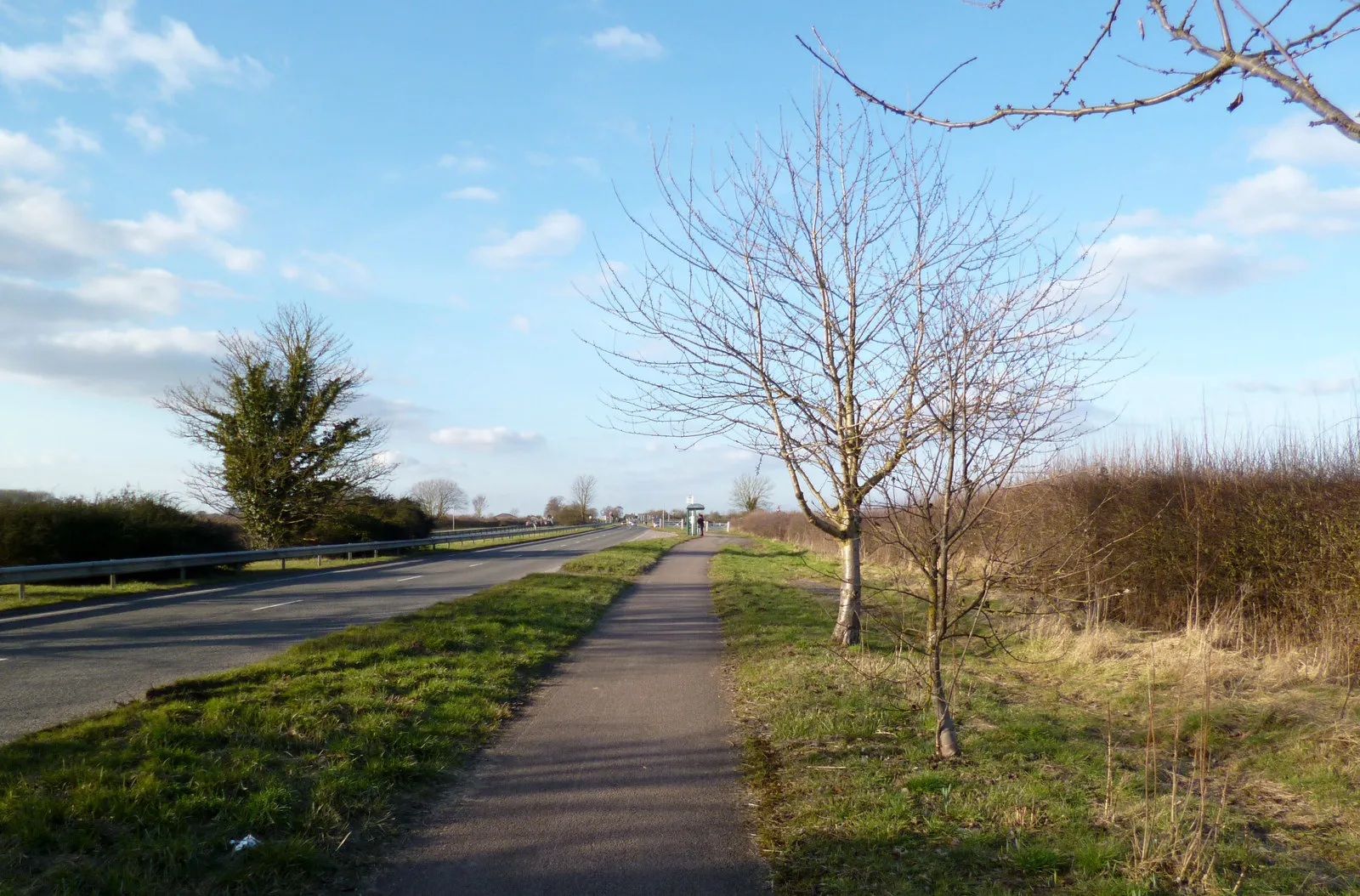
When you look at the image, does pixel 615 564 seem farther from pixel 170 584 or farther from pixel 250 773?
pixel 250 773

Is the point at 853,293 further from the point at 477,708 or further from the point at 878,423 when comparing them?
the point at 477,708

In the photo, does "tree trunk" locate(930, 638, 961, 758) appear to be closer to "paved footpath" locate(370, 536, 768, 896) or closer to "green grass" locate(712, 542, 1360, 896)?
"green grass" locate(712, 542, 1360, 896)

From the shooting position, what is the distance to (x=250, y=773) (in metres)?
5.20

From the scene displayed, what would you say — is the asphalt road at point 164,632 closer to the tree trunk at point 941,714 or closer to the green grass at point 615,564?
the green grass at point 615,564

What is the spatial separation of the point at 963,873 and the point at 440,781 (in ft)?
11.2

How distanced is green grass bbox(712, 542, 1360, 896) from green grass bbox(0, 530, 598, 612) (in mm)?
15058

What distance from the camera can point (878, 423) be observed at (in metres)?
7.63

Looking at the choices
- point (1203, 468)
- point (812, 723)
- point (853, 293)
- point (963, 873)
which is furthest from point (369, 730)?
point (1203, 468)

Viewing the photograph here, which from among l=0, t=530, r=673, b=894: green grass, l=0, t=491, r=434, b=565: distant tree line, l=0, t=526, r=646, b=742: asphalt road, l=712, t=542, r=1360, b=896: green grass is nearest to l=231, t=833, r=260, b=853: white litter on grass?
l=0, t=530, r=673, b=894: green grass

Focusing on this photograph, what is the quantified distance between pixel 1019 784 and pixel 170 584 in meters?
21.2

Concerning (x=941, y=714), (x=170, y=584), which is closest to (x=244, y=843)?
(x=941, y=714)

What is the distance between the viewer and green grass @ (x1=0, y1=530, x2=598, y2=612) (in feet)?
53.7

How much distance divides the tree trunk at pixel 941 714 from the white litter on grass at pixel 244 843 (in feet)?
14.2

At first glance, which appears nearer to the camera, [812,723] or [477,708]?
[812,723]
